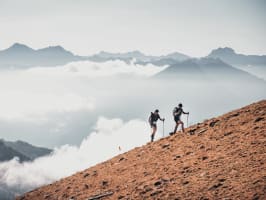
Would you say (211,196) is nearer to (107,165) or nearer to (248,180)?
(248,180)

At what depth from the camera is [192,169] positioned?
21156 millimetres

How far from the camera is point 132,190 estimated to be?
21.3 metres

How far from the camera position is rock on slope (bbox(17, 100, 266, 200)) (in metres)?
18.1

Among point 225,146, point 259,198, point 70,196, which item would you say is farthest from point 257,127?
point 70,196

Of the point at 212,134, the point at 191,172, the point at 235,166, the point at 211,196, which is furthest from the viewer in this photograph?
the point at 212,134

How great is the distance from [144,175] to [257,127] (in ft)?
24.1

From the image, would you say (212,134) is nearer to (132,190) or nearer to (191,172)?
(191,172)

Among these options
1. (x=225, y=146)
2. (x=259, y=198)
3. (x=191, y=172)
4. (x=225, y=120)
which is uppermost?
(x=225, y=120)

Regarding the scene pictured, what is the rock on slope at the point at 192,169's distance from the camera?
712 inches

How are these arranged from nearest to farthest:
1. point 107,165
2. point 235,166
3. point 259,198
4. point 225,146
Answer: point 259,198, point 235,166, point 225,146, point 107,165

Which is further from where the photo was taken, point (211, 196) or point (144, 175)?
point (144, 175)

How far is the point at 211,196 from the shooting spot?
1733 centimetres

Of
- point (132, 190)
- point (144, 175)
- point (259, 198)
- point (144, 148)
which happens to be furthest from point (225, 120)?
point (259, 198)

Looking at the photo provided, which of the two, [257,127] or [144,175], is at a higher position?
[257,127]
